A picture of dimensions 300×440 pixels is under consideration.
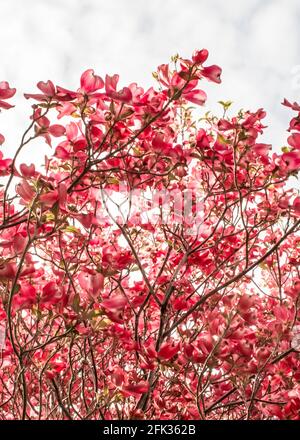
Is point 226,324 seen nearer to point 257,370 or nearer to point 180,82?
point 257,370

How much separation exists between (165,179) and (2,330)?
3.60ft

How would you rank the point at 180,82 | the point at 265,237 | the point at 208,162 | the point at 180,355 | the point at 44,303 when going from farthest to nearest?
→ the point at 265,237
the point at 208,162
the point at 180,355
the point at 180,82
the point at 44,303

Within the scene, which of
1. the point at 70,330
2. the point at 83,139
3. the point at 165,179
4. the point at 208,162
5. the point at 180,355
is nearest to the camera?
the point at 70,330

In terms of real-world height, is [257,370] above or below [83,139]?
below

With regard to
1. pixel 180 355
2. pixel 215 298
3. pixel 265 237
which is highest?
pixel 265 237

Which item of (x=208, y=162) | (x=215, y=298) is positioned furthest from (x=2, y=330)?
(x=208, y=162)

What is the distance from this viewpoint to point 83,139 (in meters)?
1.75

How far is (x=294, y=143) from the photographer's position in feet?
5.71

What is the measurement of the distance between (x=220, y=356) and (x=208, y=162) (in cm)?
96
